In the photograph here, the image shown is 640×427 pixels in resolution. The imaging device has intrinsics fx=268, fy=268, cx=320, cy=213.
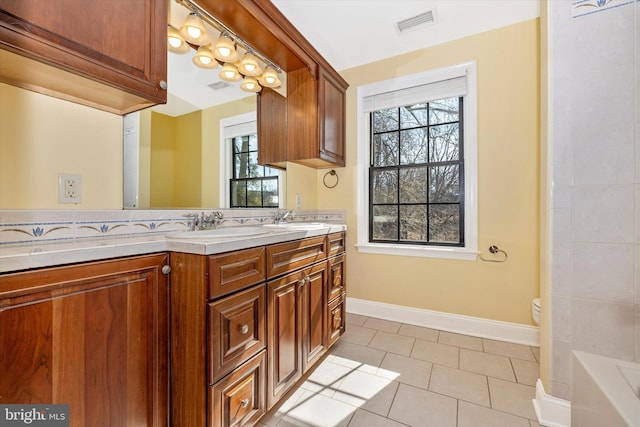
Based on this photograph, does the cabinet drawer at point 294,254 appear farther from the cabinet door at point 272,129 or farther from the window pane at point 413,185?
the window pane at point 413,185

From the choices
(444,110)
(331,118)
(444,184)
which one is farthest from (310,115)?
(444,184)

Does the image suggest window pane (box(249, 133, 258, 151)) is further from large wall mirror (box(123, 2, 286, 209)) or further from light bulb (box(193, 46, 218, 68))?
light bulb (box(193, 46, 218, 68))

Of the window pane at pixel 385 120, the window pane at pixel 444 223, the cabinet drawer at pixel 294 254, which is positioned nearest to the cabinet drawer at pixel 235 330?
the cabinet drawer at pixel 294 254

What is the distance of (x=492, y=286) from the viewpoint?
2.31m

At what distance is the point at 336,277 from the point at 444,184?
1.37m

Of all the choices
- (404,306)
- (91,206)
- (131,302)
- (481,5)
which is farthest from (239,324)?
(481,5)

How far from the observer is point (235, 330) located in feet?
3.79

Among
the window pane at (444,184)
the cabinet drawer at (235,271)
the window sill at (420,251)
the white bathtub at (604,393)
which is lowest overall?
the white bathtub at (604,393)

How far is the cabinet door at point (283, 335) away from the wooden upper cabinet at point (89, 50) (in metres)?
1.08

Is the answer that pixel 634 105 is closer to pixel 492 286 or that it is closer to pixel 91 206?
pixel 492 286

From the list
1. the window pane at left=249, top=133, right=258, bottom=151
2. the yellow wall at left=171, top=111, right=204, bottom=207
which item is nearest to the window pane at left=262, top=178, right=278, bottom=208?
the window pane at left=249, top=133, right=258, bottom=151

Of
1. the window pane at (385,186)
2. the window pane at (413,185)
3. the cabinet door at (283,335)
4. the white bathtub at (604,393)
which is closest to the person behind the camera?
the white bathtub at (604,393)

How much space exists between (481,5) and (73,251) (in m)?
2.87

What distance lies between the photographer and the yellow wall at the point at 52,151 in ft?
3.26
